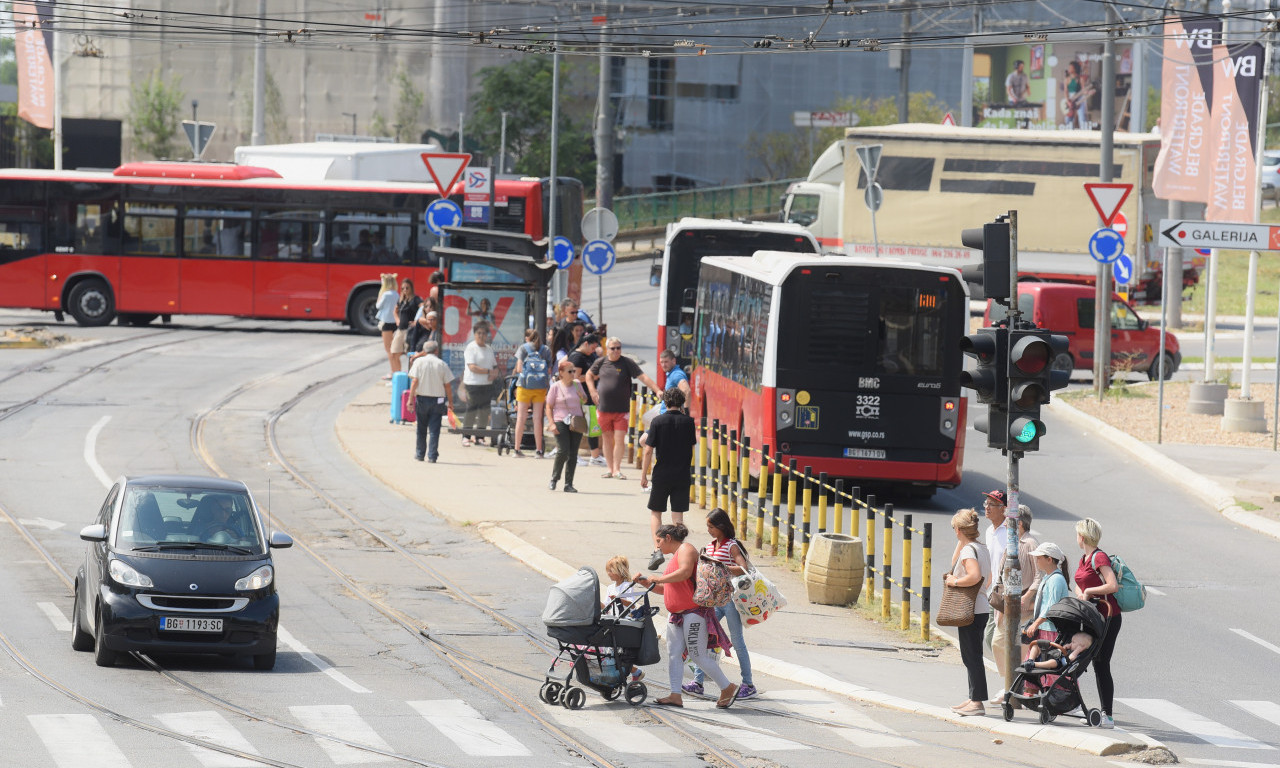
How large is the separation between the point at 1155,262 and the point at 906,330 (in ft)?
90.6

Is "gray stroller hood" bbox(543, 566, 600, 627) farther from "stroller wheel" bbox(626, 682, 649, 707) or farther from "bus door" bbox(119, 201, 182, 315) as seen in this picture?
"bus door" bbox(119, 201, 182, 315)

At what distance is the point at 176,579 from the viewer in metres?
12.3

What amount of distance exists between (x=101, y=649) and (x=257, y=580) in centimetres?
118

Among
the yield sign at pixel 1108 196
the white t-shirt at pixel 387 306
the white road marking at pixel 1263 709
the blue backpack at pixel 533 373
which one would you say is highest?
the yield sign at pixel 1108 196

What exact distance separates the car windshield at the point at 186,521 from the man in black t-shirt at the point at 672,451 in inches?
195

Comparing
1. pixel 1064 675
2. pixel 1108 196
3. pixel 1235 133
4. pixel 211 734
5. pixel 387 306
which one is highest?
pixel 1235 133

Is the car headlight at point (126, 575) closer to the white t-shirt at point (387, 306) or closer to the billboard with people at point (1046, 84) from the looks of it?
the white t-shirt at point (387, 306)

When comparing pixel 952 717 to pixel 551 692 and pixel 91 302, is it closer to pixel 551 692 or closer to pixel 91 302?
pixel 551 692

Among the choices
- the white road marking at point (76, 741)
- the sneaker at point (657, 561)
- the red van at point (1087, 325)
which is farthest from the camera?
the red van at point (1087, 325)

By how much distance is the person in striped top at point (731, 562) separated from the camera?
11.8 m

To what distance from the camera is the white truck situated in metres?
41.1

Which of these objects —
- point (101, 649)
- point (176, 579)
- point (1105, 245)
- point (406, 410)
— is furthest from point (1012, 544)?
point (1105, 245)

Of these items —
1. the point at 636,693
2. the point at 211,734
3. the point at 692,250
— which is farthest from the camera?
the point at 692,250

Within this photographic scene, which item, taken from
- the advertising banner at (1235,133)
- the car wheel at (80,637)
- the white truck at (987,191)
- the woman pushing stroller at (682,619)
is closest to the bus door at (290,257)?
the white truck at (987,191)
